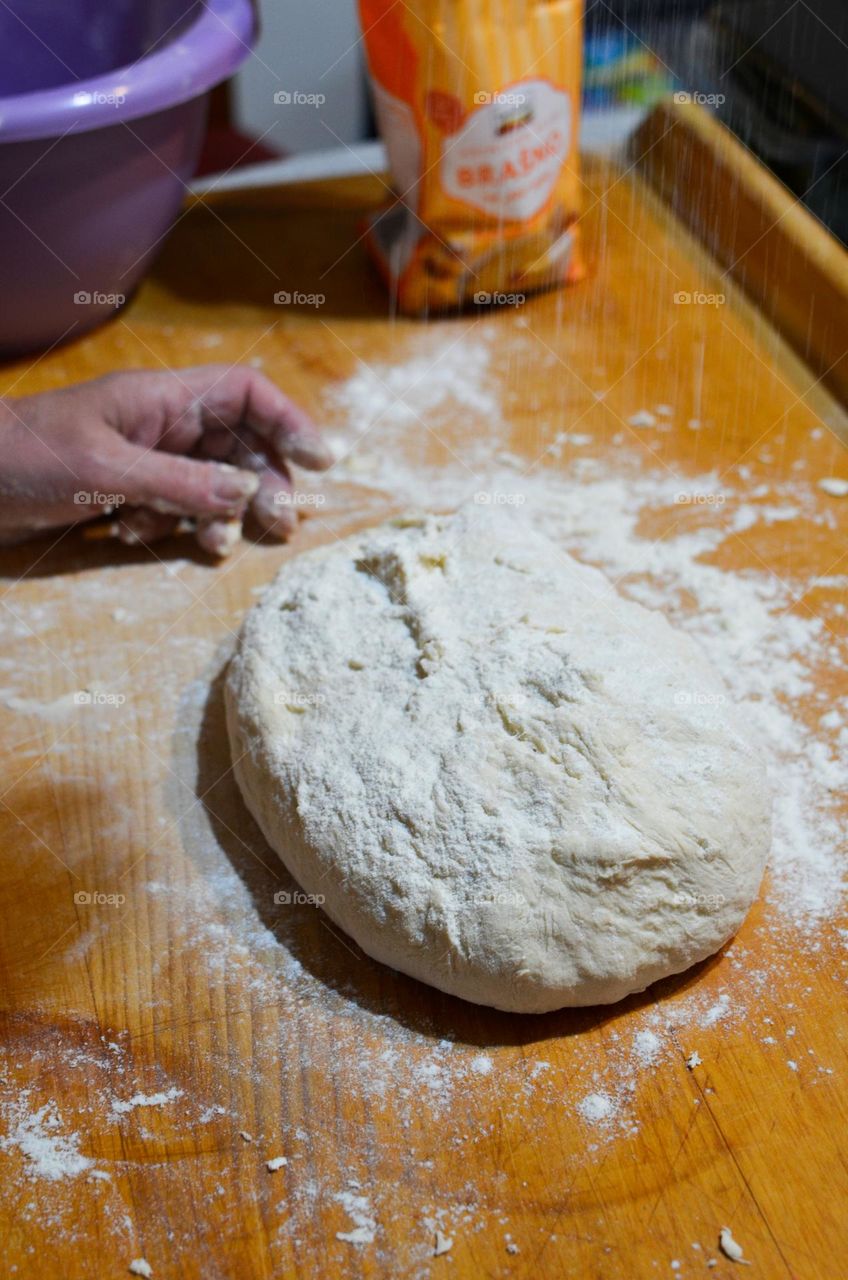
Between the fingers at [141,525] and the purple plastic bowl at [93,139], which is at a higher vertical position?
the purple plastic bowl at [93,139]

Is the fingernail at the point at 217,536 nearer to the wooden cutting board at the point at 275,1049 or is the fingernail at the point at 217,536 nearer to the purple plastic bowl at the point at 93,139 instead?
the wooden cutting board at the point at 275,1049

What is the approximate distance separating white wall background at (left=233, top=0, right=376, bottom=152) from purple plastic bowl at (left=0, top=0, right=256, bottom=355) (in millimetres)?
988

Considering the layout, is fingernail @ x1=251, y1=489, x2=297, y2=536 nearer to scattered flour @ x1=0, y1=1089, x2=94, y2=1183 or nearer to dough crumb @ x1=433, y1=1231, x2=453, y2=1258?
scattered flour @ x1=0, y1=1089, x2=94, y2=1183

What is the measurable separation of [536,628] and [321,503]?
59 cm

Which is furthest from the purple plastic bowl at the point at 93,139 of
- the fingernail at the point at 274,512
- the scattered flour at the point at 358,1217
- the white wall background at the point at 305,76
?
the scattered flour at the point at 358,1217

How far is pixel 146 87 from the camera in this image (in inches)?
65.9

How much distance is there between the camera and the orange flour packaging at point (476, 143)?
1887mm

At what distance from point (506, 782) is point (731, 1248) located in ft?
→ 1.52

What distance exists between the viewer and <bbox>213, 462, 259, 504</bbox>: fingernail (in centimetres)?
163

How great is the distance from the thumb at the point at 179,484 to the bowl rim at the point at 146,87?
473 mm

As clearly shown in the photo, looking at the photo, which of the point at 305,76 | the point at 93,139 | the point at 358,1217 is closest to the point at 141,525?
the point at 93,139

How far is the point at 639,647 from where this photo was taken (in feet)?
4.24

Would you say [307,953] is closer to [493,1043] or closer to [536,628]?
[493,1043]

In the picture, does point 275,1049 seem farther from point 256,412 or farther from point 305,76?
point 305,76
